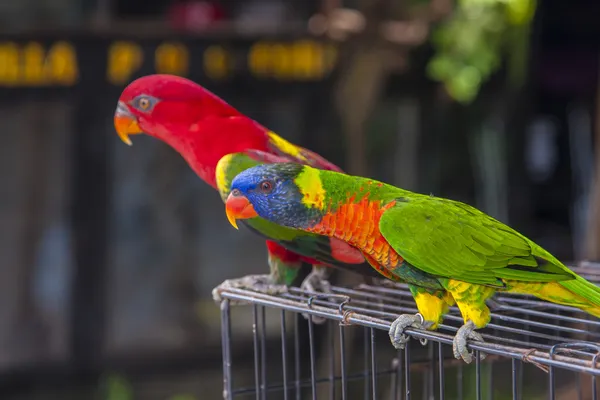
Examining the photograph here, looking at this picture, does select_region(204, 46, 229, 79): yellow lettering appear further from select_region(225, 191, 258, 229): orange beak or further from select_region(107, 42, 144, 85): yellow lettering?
select_region(225, 191, 258, 229): orange beak

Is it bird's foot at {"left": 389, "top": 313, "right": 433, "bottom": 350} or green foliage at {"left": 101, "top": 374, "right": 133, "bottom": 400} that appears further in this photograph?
green foliage at {"left": 101, "top": 374, "right": 133, "bottom": 400}

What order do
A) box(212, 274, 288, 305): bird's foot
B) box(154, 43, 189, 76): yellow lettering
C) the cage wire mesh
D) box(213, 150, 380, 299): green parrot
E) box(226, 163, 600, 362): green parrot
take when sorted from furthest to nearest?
box(154, 43, 189, 76): yellow lettering, box(212, 274, 288, 305): bird's foot, box(213, 150, 380, 299): green parrot, box(226, 163, 600, 362): green parrot, the cage wire mesh

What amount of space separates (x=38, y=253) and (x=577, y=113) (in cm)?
430

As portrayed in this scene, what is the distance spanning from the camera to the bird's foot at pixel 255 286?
2.03m

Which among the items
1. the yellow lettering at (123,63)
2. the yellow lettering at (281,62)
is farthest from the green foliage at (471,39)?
the yellow lettering at (123,63)

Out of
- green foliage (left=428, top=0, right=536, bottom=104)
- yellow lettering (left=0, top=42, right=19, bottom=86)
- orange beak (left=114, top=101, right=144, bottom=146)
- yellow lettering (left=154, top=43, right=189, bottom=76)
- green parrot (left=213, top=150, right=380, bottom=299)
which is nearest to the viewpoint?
green parrot (left=213, top=150, right=380, bottom=299)

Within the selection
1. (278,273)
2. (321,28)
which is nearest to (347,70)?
(321,28)

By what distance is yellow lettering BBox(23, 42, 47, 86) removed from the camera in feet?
14.7

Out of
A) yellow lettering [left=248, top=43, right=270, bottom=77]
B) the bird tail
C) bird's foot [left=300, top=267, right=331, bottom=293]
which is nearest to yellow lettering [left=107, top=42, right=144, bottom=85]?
yellow lettering [left=248, top=43, right=270, bottom=77]

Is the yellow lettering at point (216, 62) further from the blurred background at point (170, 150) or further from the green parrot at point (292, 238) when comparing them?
the green parrot at point (292, 238)

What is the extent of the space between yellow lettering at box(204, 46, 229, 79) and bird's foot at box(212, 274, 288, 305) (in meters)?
2.70

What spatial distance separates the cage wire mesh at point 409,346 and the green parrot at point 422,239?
0.07 m

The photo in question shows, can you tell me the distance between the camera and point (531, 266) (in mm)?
1582

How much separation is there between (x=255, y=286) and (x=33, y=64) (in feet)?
9.58
